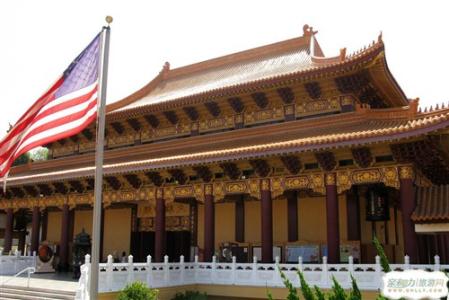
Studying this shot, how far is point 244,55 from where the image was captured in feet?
82.7

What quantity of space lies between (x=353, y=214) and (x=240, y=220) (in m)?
4.84

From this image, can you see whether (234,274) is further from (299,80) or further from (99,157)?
(99,157)

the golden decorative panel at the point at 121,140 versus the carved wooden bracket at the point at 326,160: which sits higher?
the golden decorative panel at the point at 121,140

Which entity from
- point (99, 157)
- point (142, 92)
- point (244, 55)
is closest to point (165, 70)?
point (142, 92)

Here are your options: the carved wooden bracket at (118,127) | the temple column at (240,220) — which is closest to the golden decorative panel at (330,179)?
the temple column at (240,220)

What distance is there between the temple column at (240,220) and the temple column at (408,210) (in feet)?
24.4

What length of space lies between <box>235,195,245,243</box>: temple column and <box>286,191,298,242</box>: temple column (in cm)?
210

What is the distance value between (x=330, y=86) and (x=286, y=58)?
17.6ft

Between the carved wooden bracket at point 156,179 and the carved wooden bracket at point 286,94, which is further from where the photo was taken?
the carved wooden bracket at point 156,179

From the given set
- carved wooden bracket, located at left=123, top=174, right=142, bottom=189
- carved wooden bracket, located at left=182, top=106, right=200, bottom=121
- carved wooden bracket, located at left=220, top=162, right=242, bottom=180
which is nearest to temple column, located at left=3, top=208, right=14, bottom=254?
carved wooden bracket, located at left=123, top=174, right=142, bottom=189

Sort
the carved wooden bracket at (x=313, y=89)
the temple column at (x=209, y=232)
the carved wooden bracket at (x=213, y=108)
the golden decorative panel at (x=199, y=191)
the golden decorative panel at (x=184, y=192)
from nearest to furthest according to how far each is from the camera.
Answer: the temple column at (x=209, y=232) < the carved wooden bracket at (x=313, y=89) < the golden decorative panel at (x=199, y=191) < the golden decorative panel at (x=184, y=192) < the carved wooden bracket at (x=213, y=108)

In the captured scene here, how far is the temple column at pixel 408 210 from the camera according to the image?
14055 mm

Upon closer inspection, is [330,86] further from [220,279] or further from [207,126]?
[220,279]

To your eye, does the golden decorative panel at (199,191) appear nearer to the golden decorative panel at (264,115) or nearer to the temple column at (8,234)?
the golden decorative panel at (264,115)
